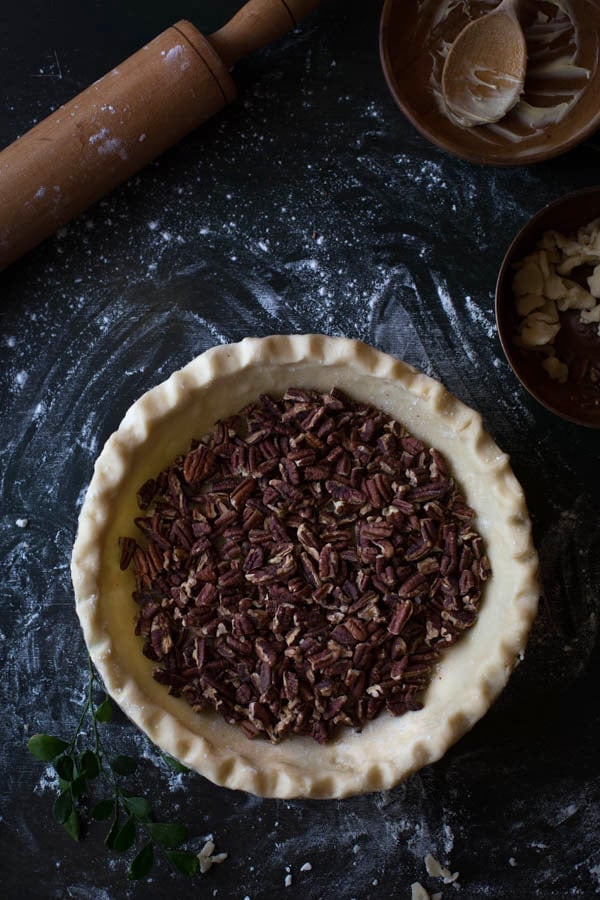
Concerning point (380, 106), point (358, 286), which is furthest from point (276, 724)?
point (380, 106)

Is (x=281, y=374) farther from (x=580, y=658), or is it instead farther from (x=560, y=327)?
(x=580, y=658)

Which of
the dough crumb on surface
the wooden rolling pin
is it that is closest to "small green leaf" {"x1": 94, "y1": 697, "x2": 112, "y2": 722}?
the dough crumb on surface

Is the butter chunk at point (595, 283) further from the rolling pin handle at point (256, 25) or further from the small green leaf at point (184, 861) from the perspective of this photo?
the small green leaf at point (184, 861)

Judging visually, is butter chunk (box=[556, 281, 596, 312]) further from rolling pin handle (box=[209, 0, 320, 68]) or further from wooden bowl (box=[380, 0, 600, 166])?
rolling pin handle (box=[209, 0, 320, 68])

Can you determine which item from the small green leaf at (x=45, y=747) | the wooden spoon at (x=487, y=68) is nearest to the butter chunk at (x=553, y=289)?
the wooden spoon at (x=487, y=68)

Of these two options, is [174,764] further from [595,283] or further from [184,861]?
[595,283]

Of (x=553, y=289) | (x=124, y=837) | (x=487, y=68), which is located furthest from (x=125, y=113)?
(x=124, y=837)
